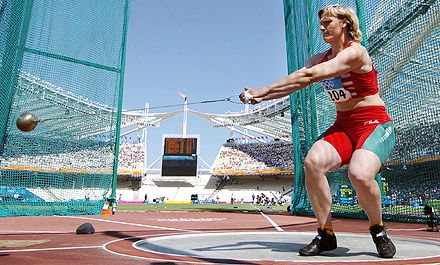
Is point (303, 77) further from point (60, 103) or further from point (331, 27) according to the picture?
point (60, 103)

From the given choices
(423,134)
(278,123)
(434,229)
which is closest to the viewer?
(434,229)

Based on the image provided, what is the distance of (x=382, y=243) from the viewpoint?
273 centimetres

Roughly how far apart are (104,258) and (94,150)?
10154 mm

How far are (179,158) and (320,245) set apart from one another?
145 ft

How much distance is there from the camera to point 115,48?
1218cm

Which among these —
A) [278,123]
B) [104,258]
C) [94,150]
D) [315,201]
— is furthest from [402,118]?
[278,123]

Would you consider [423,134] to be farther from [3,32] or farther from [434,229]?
[3,32]

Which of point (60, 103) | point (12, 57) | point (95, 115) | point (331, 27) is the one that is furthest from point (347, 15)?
point (60, 103)

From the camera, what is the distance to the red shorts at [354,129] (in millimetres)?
2994

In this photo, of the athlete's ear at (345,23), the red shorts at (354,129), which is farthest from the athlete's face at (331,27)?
the red shorts at (354,129)

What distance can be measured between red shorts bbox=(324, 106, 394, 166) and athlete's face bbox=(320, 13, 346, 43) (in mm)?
608

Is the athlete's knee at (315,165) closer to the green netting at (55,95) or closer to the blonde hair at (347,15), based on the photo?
the blonde hair at (347,15)

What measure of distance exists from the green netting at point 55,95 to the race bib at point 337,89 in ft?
25.5

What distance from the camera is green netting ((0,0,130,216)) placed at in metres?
9.10
